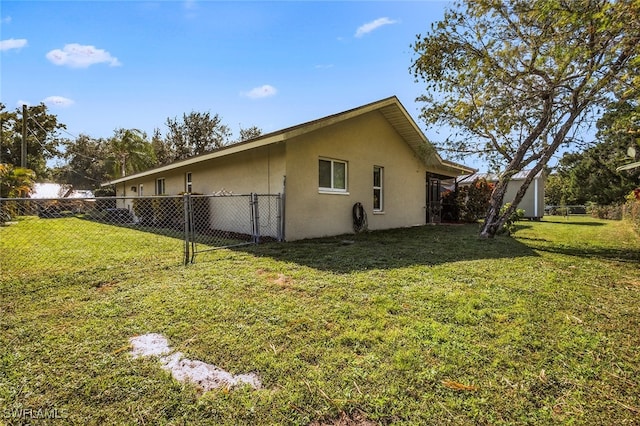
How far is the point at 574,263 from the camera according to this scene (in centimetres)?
555

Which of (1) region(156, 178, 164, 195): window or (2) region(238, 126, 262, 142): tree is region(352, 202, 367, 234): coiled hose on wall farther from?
(2) region(238, 126, 262, 142): tree

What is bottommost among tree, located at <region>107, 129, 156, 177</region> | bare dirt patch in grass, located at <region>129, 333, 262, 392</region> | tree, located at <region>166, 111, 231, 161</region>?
bare dirt patch in grass, located at <region>129, 333, 262, 392</region>

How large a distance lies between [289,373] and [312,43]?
9706 mm

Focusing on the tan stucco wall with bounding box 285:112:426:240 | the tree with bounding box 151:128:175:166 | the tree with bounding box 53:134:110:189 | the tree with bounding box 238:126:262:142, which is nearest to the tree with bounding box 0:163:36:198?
the tan stucco wall with bounding box 285:112:426:240

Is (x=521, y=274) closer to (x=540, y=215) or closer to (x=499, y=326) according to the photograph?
(x=499, y=326)

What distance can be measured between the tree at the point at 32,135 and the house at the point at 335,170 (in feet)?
82.1

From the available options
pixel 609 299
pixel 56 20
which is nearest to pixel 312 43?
pixel 56 20

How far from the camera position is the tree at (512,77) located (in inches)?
253

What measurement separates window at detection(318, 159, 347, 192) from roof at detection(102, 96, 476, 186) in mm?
1201

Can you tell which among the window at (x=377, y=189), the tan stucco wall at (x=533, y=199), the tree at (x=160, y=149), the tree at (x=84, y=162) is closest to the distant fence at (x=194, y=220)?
the window at (x=377, y=189)

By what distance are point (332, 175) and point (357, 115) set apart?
1.82m

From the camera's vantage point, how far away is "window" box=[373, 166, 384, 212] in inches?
418

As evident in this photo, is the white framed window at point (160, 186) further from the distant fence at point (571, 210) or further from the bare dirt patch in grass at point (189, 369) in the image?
the distant fence at point (571, 210)

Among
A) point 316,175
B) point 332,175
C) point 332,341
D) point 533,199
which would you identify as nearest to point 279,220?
point 316,175
